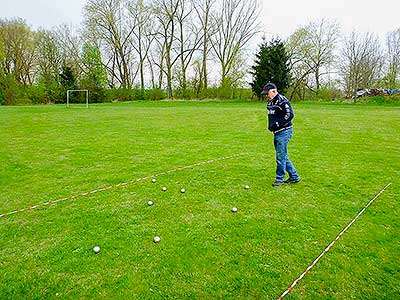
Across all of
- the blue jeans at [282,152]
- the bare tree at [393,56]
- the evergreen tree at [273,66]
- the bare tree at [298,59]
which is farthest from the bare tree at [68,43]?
the blue jeans at [282,152]

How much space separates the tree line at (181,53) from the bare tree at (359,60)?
0.11 meters

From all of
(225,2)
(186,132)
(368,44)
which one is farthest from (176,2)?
(186,132)

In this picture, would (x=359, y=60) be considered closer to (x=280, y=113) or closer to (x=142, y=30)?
(x=142, y=30)

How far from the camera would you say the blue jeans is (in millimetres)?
5297

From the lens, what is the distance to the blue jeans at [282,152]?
5297 mm

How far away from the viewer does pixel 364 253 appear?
3.37 meters

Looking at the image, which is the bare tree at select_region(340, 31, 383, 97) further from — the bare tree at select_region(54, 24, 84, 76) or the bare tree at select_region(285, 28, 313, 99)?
the bare tree at select_region(54, 24, 84, 76)

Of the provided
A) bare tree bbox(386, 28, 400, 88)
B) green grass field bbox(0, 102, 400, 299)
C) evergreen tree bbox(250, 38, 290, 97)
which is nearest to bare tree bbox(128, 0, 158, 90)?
evergreen tree bbox(250, 38, 290, 97)

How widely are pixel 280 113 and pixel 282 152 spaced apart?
67cm

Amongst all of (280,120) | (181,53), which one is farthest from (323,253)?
(181,53)

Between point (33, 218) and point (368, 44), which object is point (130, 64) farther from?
point (33, 218)

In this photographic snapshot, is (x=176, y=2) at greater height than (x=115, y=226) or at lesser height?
greater

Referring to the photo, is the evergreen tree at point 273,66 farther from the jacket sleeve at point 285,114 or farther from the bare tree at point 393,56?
the jacket sleeve at point 285,114

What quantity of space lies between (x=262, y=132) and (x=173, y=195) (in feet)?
23.6
